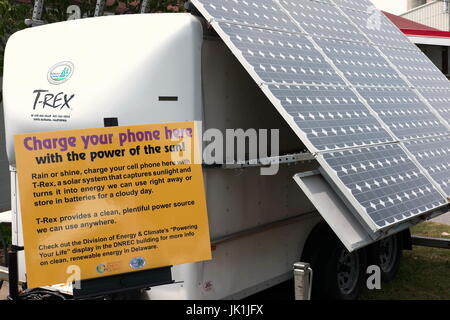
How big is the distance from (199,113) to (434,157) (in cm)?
232

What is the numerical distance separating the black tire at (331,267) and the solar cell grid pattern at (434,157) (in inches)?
42.5

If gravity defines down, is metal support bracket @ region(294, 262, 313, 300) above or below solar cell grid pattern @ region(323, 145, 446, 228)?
below

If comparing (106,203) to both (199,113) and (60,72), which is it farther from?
(60,72)

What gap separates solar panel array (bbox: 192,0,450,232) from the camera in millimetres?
3879

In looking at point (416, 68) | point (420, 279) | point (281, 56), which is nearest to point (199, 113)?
point (281, 56)

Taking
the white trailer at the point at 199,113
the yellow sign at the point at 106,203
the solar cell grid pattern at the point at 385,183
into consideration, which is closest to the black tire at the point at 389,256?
the white trailer at the point at 199,113

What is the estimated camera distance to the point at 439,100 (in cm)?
643

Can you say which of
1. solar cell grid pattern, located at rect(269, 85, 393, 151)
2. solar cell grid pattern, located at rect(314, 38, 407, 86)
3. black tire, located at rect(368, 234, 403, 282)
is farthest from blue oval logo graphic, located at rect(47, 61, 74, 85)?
black tire, located at rect(368, 234, 403, 282)

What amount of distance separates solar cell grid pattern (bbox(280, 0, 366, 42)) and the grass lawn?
9.36 feet

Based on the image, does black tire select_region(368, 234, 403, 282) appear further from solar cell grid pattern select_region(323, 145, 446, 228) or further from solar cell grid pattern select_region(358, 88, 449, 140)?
solar cell grid pattern select_region(323, 145, 446, 228)

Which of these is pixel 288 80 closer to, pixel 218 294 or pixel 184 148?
pixel 184 148

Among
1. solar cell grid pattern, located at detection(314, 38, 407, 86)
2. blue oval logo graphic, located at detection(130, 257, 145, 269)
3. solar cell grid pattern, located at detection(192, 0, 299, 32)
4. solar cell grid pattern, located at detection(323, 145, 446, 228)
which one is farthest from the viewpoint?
solar cell grid pattern, located at detection(314, 38, 407, 86)

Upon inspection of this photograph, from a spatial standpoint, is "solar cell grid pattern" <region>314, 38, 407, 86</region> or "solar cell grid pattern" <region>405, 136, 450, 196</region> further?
"solar cell grid pattern" <region>314, 38, 407, 86</region>

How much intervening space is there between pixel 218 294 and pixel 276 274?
770 mm
